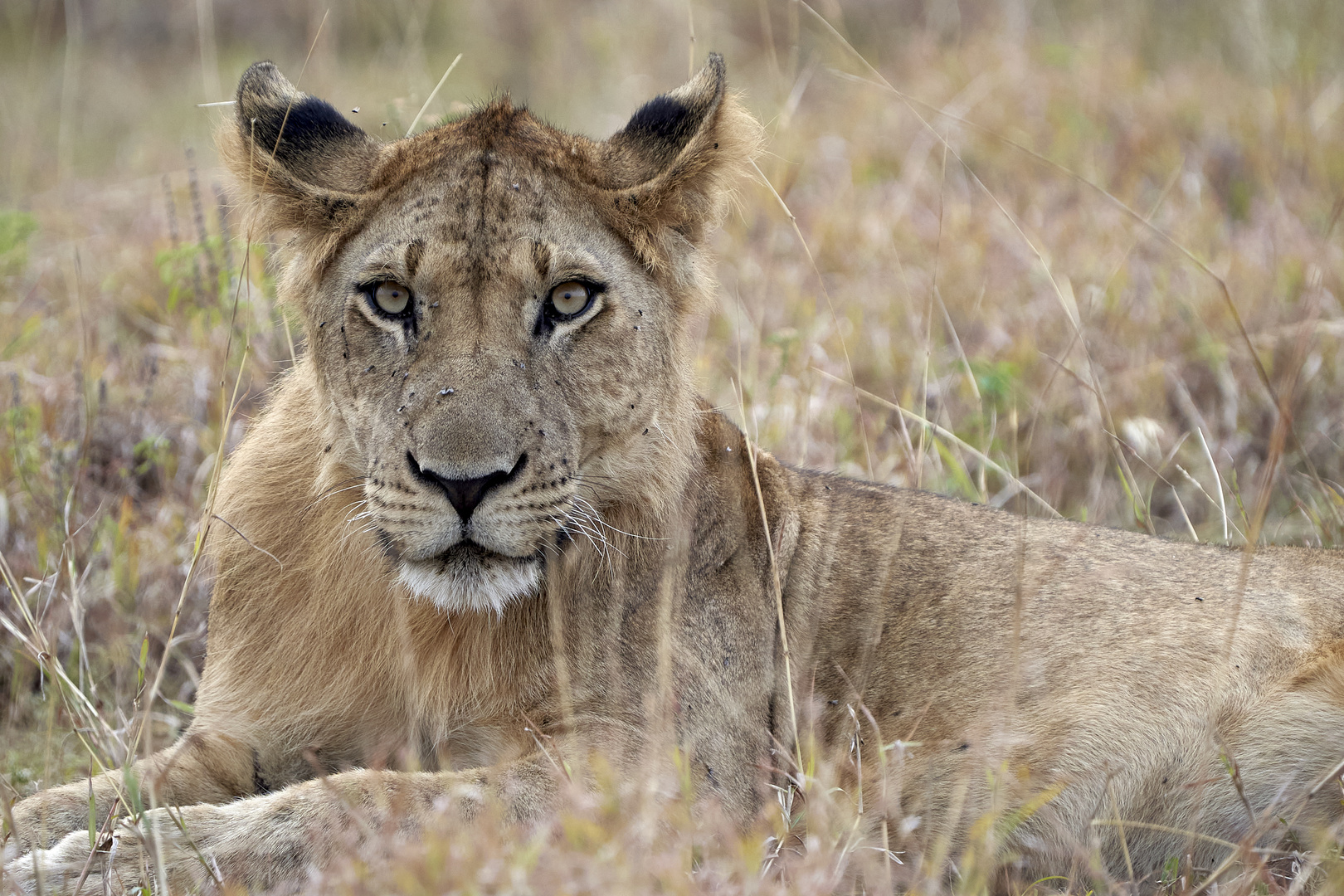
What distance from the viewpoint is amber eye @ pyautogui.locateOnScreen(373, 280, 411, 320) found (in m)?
3.31

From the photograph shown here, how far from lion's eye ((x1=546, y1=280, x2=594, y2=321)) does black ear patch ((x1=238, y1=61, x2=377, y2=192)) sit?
68 cm

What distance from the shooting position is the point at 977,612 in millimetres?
3926

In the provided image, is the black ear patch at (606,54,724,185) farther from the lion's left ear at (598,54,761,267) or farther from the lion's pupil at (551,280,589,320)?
the lion's pupil at (551,280,589,320)

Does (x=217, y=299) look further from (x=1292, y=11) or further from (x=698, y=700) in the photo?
(x=1292, y=11)

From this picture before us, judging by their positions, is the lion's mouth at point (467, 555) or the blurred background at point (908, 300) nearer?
the lion's mouth at point (467, 555)

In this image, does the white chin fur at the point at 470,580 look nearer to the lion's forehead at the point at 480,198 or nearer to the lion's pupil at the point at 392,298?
the lion's pupil at the point at 392,298

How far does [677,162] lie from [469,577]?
4.37ft

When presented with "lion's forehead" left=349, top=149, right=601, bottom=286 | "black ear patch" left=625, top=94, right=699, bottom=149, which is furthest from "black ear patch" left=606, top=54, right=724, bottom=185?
"lion's forehead" left=349, top=149, right=601, bottom=286

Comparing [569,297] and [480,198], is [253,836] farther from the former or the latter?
[480,198]

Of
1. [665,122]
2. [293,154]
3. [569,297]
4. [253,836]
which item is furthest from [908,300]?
[253,836]

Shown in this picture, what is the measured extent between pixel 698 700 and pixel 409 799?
938 mm

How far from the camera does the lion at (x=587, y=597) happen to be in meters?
3.17

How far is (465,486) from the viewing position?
294 cm

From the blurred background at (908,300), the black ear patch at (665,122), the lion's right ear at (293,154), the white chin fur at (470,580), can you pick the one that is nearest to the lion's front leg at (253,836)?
the white chin fur at (470,580)
